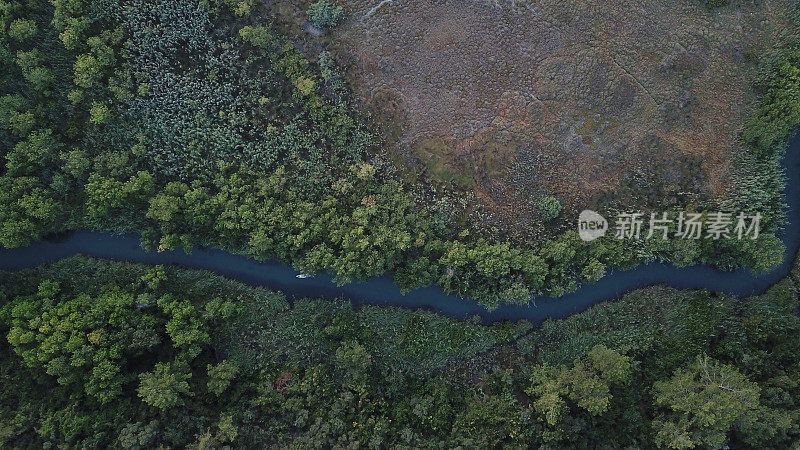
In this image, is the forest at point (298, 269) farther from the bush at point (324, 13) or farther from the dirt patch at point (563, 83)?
the dirt patch at point (563, 83)

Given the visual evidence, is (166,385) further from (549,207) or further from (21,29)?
(549,207)

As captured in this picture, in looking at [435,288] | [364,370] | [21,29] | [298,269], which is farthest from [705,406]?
[21,29]

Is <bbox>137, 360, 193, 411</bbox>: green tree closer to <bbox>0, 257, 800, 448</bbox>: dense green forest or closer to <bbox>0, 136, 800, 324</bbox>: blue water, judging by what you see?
<bbox>0, 257, 800, 448</bbox>: dense green forest

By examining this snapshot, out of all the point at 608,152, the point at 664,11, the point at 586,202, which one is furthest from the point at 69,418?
the point at 664,11

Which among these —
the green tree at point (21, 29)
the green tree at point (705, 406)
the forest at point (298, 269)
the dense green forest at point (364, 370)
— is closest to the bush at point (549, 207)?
the forest at point (298, 269)

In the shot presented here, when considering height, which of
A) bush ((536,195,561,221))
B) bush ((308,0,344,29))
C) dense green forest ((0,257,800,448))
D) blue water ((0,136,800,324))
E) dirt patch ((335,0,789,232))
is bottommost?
dense green forest ((0,257,800,448))

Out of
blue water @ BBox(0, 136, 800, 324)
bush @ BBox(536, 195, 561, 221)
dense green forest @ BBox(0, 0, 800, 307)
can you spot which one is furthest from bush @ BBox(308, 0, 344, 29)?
bush @ BBox(536, 195, 561, 221)

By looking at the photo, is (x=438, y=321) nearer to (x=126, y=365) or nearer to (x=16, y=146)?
(x=126, y=365)
